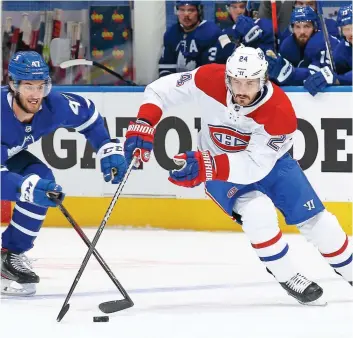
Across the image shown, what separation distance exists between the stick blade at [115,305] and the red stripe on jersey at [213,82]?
3.14ft

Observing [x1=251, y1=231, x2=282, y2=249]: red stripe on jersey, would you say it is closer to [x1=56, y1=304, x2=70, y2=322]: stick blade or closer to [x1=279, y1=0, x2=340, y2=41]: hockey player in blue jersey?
[x1=56, y1=304, x2=70, y2=322]: stick blade

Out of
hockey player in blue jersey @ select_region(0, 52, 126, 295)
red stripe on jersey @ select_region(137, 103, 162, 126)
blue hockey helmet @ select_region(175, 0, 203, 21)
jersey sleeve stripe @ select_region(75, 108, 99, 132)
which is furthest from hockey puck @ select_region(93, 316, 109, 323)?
blue hockey helmet @ select_region(175, 0, 203, 21)

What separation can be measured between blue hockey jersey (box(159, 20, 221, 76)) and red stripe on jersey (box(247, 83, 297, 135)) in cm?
226

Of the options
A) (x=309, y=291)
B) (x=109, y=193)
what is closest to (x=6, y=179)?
(x=309, y=291)

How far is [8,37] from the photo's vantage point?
7.73m

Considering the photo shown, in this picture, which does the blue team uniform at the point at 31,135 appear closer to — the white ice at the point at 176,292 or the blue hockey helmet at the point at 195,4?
the white ice at the point at 176,292

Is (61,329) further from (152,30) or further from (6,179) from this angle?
(152,30)

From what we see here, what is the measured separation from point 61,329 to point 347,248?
1.36 m

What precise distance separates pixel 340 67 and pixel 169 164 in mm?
1167

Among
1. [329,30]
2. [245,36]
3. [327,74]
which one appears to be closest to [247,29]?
[245,36]

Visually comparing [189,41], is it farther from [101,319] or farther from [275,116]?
[101,319]

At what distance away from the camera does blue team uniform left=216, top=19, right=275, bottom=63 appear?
711 cm

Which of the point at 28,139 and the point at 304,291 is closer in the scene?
the point at 304,291

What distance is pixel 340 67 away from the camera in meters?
7.00
